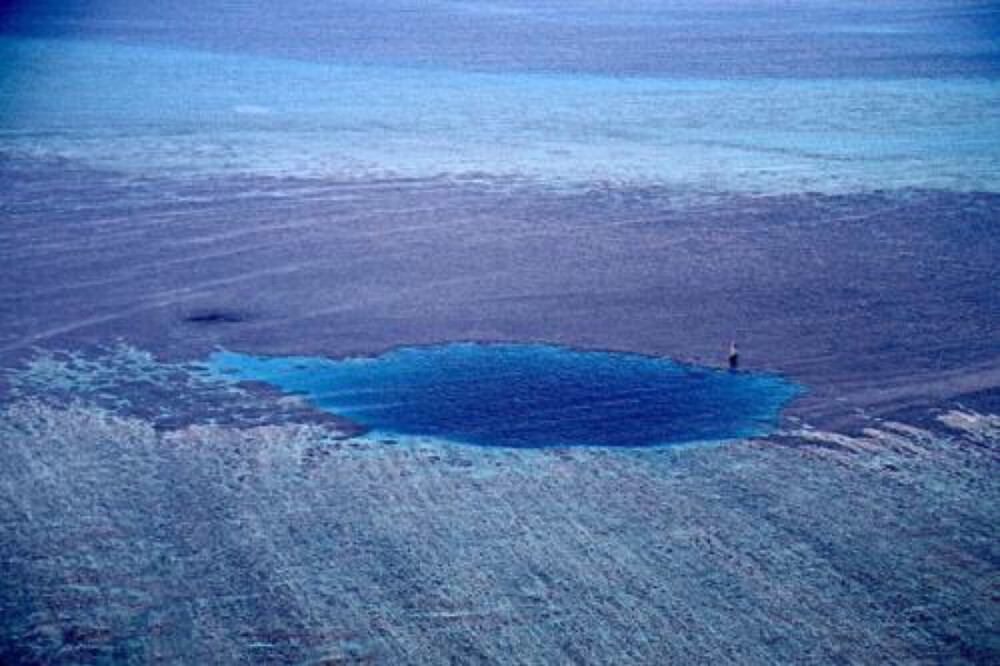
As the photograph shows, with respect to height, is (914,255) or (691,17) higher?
(691,17)

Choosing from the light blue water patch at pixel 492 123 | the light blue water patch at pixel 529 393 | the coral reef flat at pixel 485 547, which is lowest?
the coral reef flat at pixel 485 547

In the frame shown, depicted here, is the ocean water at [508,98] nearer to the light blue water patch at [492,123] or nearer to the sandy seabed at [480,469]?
the light blue water patch at [492,123]

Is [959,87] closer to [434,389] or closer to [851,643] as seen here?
[434,389]

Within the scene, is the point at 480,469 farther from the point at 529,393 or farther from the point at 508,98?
the point at 508,98

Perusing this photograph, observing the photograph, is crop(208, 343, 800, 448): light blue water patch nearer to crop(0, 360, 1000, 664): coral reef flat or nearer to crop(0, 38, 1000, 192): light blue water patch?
crop(0, 360, 1000, 664): coral reef flat

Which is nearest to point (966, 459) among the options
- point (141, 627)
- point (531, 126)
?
point (141, 627)

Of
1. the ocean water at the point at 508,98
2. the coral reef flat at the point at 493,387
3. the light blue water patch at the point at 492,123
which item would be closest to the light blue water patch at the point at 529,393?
the coral reef flat at the point at 493,387

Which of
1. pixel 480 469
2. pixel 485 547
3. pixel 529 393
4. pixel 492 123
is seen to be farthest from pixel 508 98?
pixel 485 547

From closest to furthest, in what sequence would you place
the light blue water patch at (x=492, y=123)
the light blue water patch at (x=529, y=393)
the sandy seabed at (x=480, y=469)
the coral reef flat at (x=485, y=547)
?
the coral reef flat at (x=485, y=547), the sandy seabed at (x=480, y=469), the light blue water patch at (x=529, y=393), the light blue water patch at (x=492, y=123)
